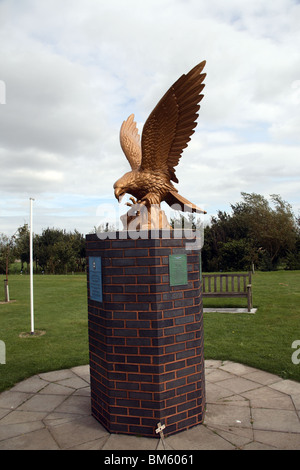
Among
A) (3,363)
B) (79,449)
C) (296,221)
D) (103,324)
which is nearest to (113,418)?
(79,449)

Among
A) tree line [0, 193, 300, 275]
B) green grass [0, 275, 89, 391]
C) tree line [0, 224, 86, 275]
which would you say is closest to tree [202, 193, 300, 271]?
tree line [0, 193, 300, 275]

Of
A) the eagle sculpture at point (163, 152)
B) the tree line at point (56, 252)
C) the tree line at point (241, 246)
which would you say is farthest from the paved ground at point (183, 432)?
the tree line at point (56, 252)

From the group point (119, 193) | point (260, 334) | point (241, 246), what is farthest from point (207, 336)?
point (241, 246)

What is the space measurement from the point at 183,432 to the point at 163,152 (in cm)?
301

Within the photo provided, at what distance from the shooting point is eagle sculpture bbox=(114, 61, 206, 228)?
11.9ft

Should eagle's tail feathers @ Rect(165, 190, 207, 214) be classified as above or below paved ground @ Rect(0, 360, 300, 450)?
above

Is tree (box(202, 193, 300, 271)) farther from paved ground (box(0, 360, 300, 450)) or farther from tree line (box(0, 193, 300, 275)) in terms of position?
paved ground (box(0, 360, 300, 450))

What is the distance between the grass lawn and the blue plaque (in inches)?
85.8

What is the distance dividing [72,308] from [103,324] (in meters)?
7.57

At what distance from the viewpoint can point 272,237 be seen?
28281mm

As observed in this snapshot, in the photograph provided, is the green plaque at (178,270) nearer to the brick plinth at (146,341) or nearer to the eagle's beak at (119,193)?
the brick plinth at (146,341)

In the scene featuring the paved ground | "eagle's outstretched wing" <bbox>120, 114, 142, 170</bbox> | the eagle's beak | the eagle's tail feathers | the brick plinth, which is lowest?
the paved ground
